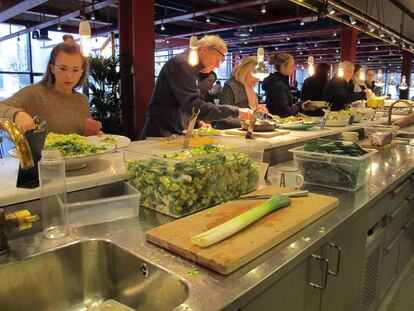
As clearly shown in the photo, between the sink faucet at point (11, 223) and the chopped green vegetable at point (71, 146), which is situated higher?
the chopped green vegetable at point (71, 146)

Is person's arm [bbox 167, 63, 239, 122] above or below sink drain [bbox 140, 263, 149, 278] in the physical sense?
above

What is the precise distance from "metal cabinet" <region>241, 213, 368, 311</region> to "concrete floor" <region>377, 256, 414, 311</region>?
96 cm

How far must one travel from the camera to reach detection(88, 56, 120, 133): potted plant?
6.30 m

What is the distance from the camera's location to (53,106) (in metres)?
2.31

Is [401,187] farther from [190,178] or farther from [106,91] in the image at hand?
[106,91]

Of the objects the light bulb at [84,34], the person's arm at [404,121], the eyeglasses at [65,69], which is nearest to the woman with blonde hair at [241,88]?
the light bulb at [84,34]

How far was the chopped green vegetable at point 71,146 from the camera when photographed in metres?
1.49

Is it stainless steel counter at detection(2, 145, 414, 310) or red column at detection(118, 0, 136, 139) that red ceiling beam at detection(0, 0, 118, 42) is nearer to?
red column at detection(118, 0, 136, 139)

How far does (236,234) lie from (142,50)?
5.03 meters

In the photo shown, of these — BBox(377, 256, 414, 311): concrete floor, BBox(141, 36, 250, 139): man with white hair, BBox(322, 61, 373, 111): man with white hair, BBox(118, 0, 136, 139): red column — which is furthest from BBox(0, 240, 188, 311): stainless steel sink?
BBox(118, 0, 136, 139): red column

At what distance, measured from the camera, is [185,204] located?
4.68 ft

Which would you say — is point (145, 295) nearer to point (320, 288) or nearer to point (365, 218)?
point (320, 288)

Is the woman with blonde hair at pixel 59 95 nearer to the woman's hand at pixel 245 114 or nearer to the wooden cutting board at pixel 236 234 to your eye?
the woman's hand at pixel 245 114

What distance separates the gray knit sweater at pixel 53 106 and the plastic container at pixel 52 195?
110 cm
